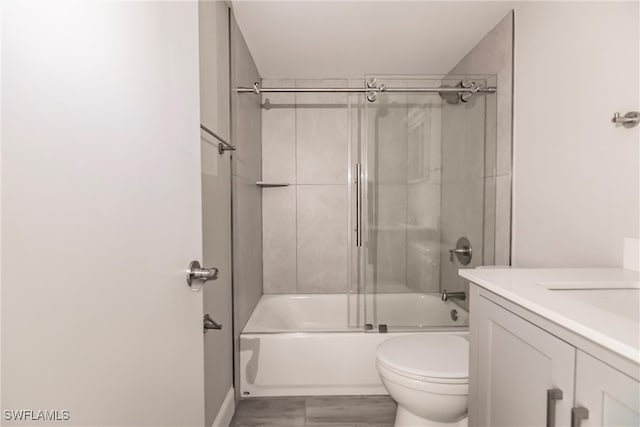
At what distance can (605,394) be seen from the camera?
618 mm

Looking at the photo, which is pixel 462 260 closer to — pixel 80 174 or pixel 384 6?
pixel 384 6

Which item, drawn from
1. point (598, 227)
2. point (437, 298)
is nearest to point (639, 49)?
point (598, 227)

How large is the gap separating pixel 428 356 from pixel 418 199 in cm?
97

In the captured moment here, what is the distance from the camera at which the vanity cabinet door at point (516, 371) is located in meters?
0.72

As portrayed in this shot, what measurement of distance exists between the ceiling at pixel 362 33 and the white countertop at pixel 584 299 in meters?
1.48

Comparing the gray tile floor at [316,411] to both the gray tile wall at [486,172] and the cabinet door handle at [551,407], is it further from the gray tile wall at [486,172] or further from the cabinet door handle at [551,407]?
the cabinet door handle at [551,407]

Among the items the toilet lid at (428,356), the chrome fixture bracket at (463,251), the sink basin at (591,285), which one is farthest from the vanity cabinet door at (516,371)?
the chrome fixture bracket at (463,251)

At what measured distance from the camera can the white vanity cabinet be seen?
61 centimetres

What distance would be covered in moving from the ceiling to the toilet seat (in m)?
1.73

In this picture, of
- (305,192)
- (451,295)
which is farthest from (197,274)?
(305,192)

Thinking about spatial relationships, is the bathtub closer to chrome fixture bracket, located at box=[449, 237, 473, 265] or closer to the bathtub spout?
the bathtub spout

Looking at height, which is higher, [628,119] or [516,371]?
[628,119]

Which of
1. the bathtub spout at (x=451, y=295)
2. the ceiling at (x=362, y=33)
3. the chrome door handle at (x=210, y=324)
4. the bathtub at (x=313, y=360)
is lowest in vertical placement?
the bathtub at (x=313, y=360)

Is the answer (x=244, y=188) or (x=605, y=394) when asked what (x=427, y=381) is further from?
(x=244, y=188)
